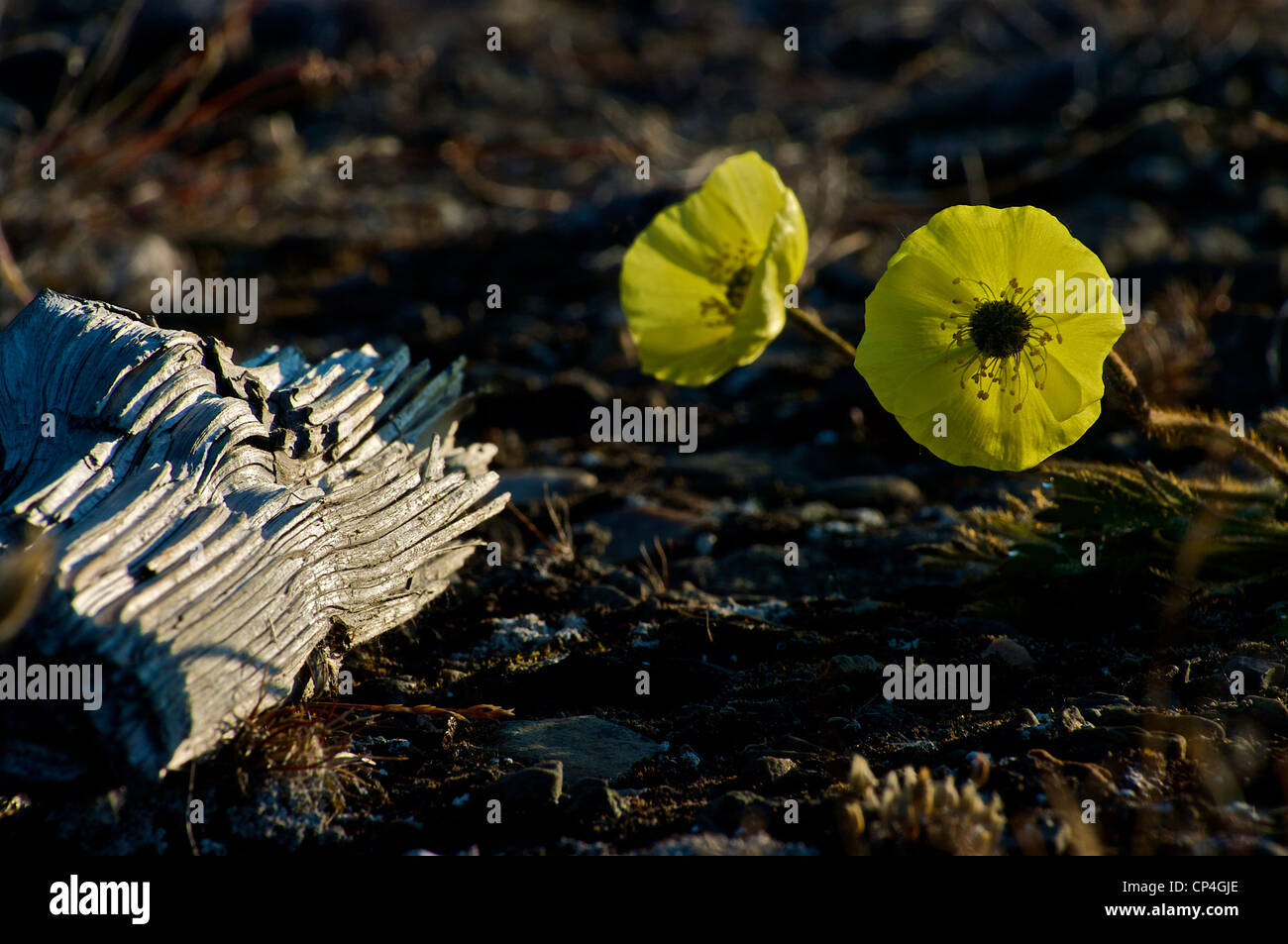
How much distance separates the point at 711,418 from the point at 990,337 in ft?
7.67

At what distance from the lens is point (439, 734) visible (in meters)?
2.29

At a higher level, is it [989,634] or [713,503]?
[713,503]

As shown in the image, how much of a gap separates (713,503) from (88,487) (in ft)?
7.22

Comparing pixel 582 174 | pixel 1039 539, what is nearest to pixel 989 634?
pixel 1039 539

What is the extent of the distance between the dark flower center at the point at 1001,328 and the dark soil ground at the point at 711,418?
0.69 meters

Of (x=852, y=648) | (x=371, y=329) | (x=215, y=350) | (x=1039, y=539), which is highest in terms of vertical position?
(x=371, y=329)

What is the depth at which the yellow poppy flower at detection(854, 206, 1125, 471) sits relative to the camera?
7.17ft

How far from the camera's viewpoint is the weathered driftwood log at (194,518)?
178 centimetres

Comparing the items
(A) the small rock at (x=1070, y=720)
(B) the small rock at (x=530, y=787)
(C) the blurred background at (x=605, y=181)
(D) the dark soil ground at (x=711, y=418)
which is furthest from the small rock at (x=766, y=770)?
(C) the blurred background at (x=605, y=181)

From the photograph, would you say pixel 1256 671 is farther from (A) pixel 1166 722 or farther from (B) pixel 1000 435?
(B) pixel 1000 435

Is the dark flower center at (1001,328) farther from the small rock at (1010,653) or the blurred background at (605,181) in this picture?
the blurred background at (605,181)

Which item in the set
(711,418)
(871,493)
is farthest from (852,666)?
(711,418)

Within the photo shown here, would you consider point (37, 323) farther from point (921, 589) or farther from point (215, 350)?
point (921, 589)
